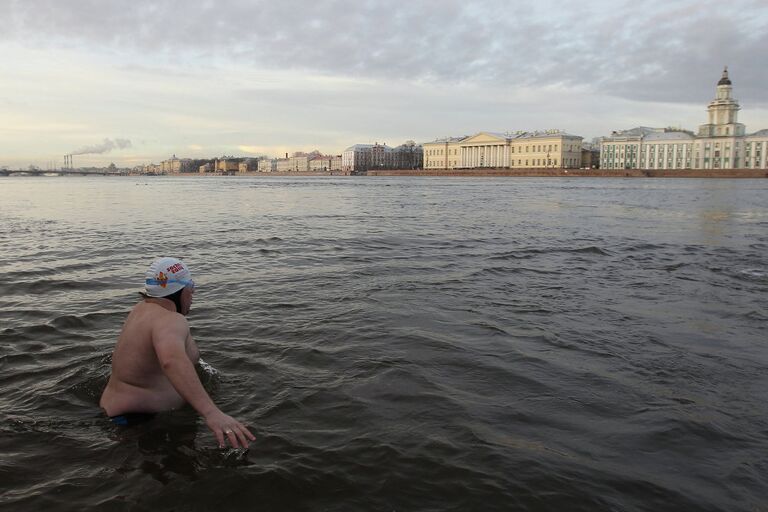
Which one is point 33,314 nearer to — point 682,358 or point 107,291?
point 107,291

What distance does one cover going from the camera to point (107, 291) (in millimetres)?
8883

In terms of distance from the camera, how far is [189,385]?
3463 mm

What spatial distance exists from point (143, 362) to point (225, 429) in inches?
38.4

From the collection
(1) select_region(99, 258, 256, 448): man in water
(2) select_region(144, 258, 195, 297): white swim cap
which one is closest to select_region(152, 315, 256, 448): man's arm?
(1) select_region(99, 258, 256, 448): man in water

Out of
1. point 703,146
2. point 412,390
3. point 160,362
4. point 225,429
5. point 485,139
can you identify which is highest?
point 485,139

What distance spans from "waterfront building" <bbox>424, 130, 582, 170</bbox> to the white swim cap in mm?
143401

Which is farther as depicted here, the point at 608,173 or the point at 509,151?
the point at 509,151

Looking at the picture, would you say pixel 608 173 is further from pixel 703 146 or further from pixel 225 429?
pixel 225 429

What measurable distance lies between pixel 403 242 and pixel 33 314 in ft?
31.3

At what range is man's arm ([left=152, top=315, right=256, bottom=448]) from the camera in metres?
3.38

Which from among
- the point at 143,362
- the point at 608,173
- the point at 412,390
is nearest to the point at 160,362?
the point at 143,362

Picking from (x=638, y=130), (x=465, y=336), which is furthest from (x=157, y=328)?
(x=638, y=130)

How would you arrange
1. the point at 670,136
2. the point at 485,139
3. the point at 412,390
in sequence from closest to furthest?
the point at 412,390, the point at 670,136, the point at 485,139

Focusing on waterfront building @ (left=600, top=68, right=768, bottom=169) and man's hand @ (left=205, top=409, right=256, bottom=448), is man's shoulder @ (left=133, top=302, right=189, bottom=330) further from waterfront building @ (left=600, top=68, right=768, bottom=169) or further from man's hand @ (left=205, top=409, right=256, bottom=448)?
waterfront building @ (left=600, top=68, right=768, bottom=169)
